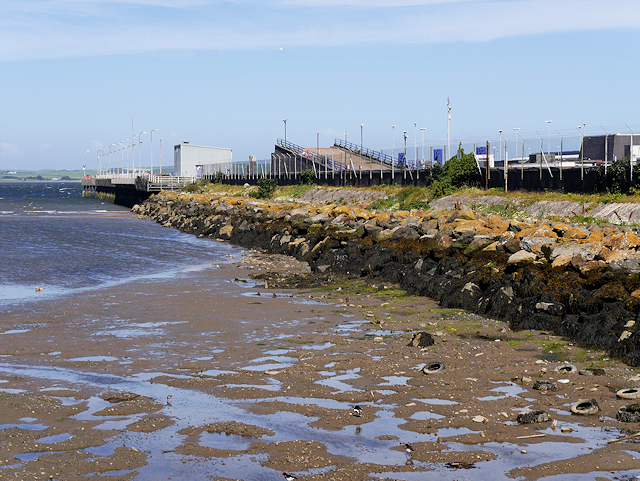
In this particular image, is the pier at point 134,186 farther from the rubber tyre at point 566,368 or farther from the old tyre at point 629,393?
the old tyre at point 629,393

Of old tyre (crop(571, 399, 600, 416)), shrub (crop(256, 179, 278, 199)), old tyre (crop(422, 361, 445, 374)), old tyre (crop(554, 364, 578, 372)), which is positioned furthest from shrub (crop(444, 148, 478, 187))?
old tyre (crop(571, 399, 600, 416))

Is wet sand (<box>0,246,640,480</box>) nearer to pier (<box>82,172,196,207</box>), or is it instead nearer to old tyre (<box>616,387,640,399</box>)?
old tyre (<box>616,387,640,399</box>)

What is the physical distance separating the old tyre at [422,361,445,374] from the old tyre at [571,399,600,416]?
7.69ft

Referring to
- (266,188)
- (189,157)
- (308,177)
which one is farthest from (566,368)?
(189,157)

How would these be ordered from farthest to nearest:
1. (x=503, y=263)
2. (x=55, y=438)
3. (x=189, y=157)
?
1. (x=189, y=157)
2. (x=503, y=263)
3. (x=55, y=438)

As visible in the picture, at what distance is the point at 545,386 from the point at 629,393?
1131 mm

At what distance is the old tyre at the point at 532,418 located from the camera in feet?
29.0

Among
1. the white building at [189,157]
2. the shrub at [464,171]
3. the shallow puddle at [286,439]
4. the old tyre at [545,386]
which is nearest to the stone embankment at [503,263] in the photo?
the old tyre at [545,386]

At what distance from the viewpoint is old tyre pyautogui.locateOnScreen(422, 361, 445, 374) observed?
1110 cm

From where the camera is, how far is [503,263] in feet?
59.8

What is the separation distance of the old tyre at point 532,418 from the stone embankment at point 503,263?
3414mm

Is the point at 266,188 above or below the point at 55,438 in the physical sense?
above

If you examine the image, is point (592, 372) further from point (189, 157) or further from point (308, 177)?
point (189, 157)

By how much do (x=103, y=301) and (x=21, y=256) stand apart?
1459cm
